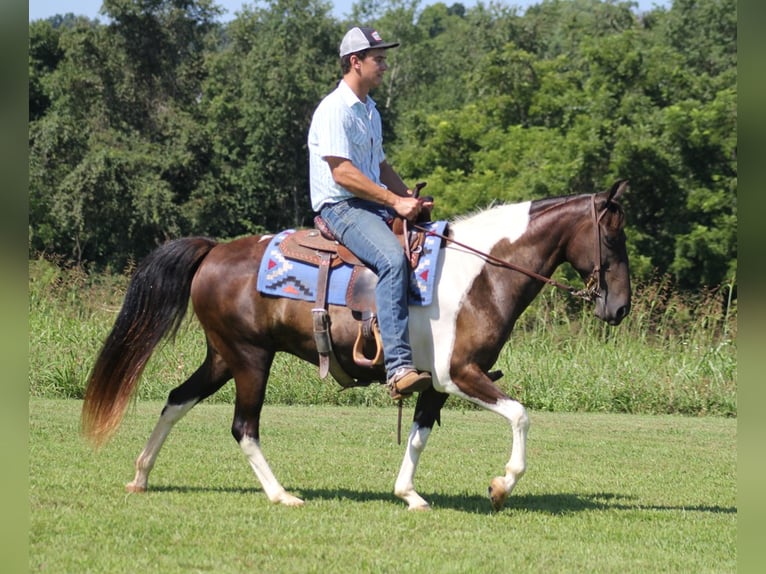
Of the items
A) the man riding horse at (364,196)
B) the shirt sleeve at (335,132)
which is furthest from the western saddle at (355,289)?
the shirt sleeve at (335,132)

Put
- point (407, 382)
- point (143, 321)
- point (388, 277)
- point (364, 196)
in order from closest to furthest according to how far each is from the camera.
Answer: point (407, 382) < point (388, 277) < point (364, 196) < point (143, 321)

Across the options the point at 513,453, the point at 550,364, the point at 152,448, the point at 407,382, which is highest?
the point at 407,382

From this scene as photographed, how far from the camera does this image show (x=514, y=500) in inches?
310

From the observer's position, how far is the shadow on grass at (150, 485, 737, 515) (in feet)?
24.6

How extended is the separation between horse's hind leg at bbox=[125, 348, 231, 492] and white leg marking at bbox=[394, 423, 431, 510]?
1461mm

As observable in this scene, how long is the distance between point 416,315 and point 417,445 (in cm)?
95

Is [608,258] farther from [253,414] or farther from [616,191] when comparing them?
[253,414]

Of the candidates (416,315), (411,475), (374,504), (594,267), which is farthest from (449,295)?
(374,504)

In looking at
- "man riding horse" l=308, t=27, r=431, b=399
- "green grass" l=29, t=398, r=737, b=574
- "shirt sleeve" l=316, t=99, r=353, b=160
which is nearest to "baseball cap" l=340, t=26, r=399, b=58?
"man riding horse" l=308, t=27, r=431, b=399

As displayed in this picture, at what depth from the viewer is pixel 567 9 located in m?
81.2

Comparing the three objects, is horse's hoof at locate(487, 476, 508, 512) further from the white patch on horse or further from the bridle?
the bridle
